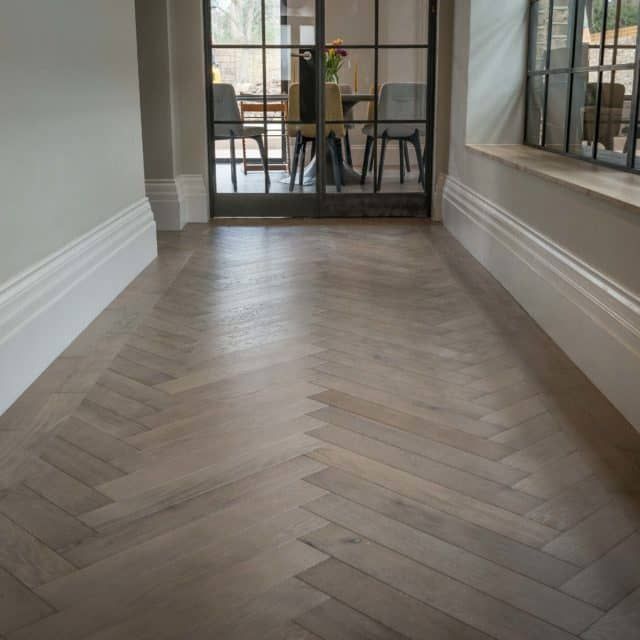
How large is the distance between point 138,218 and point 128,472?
2.63 m

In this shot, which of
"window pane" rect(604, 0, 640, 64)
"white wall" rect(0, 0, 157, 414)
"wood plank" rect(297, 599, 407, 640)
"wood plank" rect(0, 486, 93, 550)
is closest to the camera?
"wood plank" rect(297, 599, 407, 640)

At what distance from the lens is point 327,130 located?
6.35 meters

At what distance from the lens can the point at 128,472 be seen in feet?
6.98

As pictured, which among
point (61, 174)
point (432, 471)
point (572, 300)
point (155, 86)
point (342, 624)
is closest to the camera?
point (342, 624)

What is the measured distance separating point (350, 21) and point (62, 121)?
11.0 feet

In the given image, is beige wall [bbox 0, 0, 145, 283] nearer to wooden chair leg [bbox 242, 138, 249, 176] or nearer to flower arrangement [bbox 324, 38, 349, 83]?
wooden chair leg [bbox 242, 138, 249, 176]

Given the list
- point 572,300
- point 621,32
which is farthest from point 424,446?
point 621,32

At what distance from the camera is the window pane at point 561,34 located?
436cm

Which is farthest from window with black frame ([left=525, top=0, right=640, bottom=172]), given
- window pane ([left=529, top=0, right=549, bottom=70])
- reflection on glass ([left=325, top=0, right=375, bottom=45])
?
reflection on glass ([left=325, top=0, right=375, bottom=45])

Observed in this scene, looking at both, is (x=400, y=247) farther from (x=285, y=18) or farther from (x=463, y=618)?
(x=463, y=618)

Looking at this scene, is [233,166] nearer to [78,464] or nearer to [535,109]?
[535,109]

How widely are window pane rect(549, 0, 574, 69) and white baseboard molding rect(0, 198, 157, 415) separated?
2318mm

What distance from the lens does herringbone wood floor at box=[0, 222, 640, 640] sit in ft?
5.15

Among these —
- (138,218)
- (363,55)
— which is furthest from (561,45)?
(138,218)
